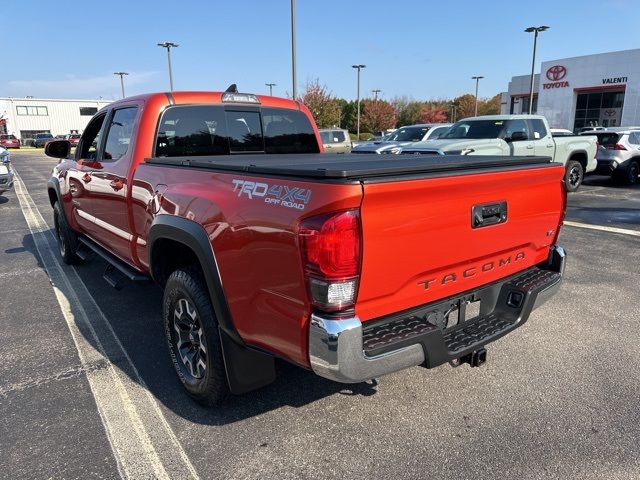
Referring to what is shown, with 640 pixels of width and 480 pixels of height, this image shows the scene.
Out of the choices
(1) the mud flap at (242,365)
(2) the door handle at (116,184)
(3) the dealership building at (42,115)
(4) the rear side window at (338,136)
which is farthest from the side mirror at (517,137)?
(3) the dealership building at (42,115)

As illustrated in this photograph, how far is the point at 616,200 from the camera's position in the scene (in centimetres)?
1145

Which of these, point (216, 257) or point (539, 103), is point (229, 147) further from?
point (539, 103)

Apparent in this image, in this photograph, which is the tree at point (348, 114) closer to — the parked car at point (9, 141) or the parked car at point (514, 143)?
the parked car at point (9, 141)

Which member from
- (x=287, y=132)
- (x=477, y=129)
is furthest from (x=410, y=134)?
(x=287, y=132)

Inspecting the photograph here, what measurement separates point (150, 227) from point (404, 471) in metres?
2.18

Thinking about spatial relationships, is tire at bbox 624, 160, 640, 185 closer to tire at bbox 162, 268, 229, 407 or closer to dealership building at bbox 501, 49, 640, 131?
tire at bbox 162, 268, 229, 407

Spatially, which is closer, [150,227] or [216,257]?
[216,257]

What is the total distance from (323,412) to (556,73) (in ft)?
152

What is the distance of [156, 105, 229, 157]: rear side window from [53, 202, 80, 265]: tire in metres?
2.79

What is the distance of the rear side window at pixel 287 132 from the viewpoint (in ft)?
15.0

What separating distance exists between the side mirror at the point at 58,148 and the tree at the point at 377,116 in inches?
2356

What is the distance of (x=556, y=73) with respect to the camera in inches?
1633

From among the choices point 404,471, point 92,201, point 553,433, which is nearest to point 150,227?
point 92,201

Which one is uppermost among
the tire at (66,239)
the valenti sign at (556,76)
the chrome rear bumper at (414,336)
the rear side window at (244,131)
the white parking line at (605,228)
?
the valenti sign at (556,76)
